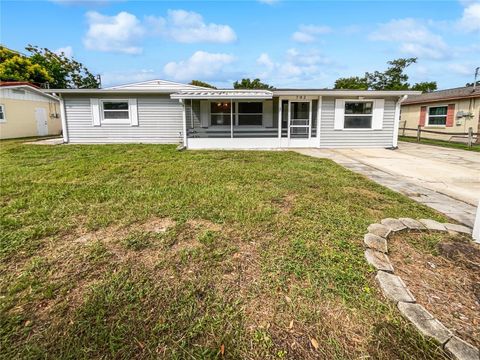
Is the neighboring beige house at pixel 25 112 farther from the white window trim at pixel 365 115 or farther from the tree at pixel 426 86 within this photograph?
the tree at pixel 426 86

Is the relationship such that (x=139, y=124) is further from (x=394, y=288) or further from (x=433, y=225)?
(x=394, y=288)

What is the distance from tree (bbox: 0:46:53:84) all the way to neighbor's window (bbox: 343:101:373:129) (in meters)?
27.2

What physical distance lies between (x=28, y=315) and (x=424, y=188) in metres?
6.44

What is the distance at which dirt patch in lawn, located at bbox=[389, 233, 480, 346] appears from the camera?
197 cm

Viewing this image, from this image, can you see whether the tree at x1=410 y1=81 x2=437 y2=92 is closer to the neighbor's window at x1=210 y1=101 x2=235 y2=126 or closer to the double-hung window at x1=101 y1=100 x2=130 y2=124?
the neighbor's window at x1=210 y1=101 x2=235 y2=126

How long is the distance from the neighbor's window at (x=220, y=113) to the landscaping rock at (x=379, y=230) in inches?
459

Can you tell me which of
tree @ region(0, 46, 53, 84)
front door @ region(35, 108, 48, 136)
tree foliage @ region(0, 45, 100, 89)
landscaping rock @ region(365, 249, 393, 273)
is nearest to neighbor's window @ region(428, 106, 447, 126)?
landscaping rock @ region(365, 249, 393, 273)

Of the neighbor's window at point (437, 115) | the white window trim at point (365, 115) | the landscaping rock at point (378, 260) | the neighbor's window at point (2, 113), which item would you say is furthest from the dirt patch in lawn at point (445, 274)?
the neighbor's window at point (2, 113)

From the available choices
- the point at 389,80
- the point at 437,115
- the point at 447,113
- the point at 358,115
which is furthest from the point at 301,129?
the point at 389,80

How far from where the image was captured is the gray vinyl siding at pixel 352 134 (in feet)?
39.3

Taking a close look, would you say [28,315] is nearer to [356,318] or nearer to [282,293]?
[282,293]

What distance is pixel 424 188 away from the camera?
5.55m

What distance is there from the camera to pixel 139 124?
1321 centimetres

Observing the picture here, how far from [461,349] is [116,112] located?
46.9ft
